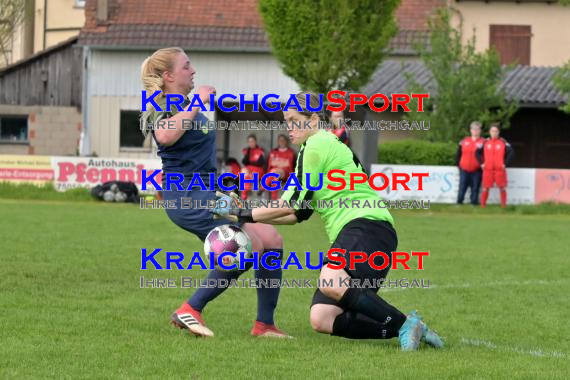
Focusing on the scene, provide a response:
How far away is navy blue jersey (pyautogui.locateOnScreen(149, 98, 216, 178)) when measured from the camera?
25.5 feet

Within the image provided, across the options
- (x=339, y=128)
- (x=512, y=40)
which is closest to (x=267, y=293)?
A: (x=339, y=128)

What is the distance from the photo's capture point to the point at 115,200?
27469 mm

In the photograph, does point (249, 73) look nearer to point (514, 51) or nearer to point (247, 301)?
point (514, 51)

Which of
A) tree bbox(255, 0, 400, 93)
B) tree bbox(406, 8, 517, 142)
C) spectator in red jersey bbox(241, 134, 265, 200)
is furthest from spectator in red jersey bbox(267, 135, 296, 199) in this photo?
tree bbox(406, 8, 517, 142)

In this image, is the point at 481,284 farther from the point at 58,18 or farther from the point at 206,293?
the point at 58,18

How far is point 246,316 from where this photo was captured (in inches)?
365

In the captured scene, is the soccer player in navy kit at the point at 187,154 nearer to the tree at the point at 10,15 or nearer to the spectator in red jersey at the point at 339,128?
the spectator in red jersey at the point at 339,128

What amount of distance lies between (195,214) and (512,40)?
109 feet

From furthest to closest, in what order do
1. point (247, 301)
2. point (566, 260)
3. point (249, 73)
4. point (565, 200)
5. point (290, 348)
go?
point (249, 73)
point (565, 200)
point (566, 260)
point (247, 301)
point (290, 348)

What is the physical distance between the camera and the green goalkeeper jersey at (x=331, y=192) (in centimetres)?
775

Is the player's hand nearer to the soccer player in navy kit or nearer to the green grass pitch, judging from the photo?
the soccer player in navy kit

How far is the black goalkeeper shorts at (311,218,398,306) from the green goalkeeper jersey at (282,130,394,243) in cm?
6

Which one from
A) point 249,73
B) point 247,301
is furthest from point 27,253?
point 249,73

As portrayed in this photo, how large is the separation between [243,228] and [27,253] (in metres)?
6.30
